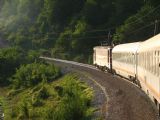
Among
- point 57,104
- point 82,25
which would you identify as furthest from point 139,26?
point 57,104

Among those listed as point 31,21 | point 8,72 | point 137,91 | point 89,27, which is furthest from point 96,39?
point 137,91

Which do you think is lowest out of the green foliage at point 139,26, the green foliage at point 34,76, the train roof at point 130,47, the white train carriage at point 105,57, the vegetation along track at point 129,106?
the green foliage at point 34,76

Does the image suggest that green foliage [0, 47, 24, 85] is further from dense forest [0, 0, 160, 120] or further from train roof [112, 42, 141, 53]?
train roof [112, 42, 141, 53]

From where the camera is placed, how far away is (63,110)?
80.2ft

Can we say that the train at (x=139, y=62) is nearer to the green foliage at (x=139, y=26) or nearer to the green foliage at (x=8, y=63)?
the green foliage at (x=139, y=26)

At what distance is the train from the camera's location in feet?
60.6

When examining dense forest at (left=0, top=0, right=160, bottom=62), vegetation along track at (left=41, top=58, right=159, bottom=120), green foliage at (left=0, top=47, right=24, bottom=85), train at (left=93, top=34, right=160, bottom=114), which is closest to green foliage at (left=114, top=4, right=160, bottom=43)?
dense forest at (left=0, top=0, right=160, bottom=62)

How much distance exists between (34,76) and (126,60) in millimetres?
23352

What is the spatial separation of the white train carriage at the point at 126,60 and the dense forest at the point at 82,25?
2601 cm

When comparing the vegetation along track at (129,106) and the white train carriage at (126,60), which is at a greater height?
the white train carriage at (126,60)

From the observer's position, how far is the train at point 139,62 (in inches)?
728

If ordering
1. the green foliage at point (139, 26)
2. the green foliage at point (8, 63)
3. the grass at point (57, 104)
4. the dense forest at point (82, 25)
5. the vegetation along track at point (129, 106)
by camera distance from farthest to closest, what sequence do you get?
the dense forest at point (82, 25)
the green foliage at point (139, 26)
the green foliage at point (8, 63)
the grass at point (57, 104)
the vegetation along track at point (129, 106)

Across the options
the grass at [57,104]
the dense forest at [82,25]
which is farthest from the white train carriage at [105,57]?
the dense forest at [82,25]

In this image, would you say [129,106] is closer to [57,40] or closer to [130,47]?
[130,47]
